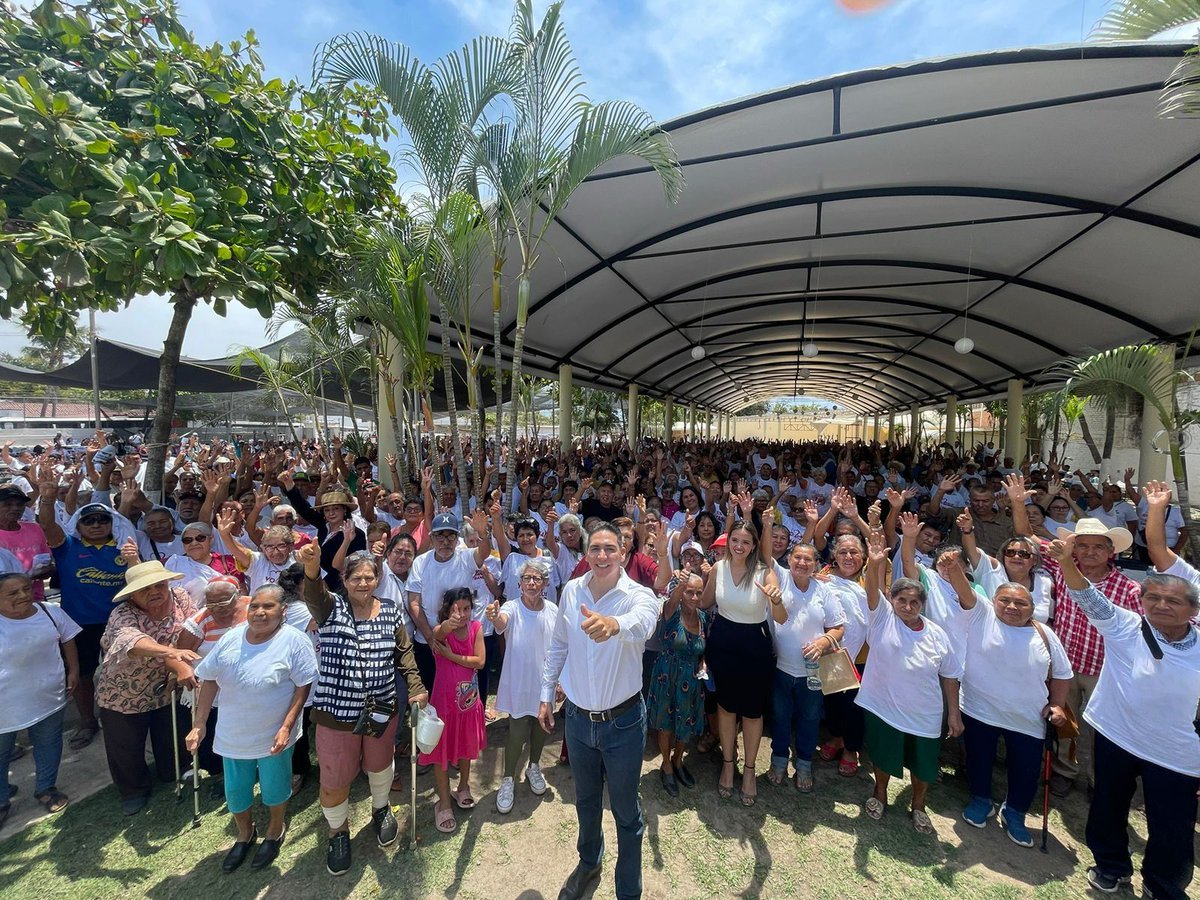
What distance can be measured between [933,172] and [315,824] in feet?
28.7

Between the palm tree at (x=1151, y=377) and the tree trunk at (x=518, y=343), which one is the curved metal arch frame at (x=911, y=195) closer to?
the palm tree at (x=1151, y=377)

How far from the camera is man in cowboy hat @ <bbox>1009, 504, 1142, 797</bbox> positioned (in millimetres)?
3068

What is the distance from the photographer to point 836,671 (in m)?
3.31

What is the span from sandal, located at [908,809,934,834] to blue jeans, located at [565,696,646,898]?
69.8 inches

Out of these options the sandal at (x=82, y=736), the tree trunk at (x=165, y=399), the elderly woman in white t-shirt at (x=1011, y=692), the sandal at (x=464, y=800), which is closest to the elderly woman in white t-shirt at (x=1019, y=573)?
the elderly woman in white t-shirt at (x=1011, y=692)

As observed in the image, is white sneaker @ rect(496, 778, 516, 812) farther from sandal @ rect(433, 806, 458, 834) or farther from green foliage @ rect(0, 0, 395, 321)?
green foliage @ rect(0, 0, 395, 321)

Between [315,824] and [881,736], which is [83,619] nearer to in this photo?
[315,824]

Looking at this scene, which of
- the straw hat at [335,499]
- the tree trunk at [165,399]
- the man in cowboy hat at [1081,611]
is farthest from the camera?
the tree trunk at [165,399]

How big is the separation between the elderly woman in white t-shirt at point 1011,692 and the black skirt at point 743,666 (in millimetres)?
1168

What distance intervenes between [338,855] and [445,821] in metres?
0.57

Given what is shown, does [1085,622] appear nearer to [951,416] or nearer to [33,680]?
[33,680]

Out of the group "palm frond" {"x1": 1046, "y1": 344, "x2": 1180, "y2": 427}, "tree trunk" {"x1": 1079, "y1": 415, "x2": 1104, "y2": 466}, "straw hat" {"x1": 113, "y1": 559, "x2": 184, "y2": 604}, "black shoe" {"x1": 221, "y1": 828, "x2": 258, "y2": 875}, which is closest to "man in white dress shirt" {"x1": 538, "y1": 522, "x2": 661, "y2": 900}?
"black shoe" {"x1": 221, "y1": 828, "x2": 258, "y2": 875}

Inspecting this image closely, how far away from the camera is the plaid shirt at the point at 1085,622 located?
3.09 m

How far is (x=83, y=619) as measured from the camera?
384 centimetres
